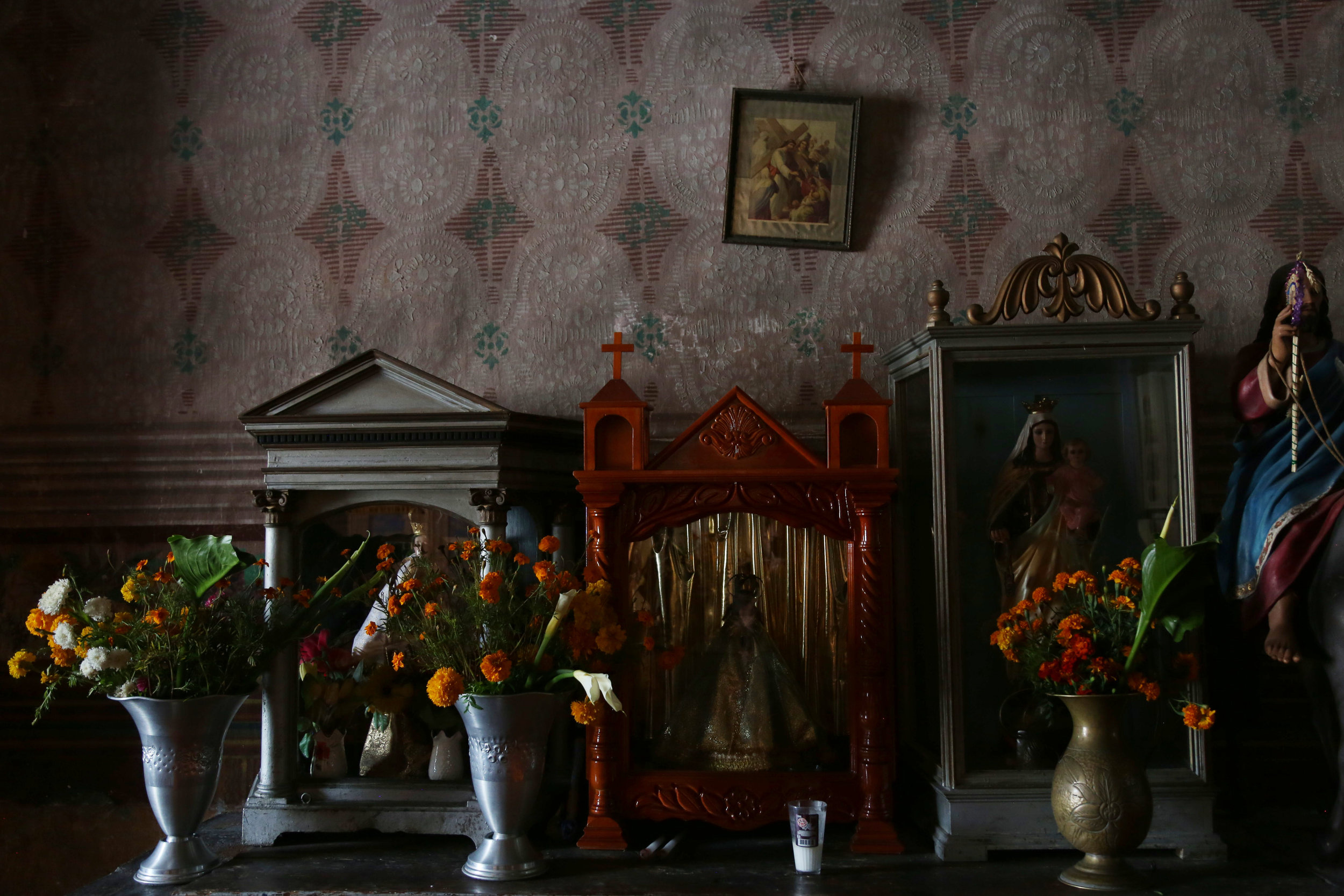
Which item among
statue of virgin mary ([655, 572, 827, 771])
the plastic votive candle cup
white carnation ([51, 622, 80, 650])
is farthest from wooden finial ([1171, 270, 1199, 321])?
white carnation ([51, 622, 80, 650])

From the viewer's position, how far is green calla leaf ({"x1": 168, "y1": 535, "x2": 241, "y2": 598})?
2420 millimetres

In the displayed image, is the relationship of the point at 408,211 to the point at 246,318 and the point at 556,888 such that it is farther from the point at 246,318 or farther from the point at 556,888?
the point at 556,888

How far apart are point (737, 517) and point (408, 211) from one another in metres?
1.51

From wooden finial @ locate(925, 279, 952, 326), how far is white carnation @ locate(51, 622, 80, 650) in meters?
2.17

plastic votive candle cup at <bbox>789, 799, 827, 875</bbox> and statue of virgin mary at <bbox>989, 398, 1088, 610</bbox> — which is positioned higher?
statue of virgin mary at <bbox>989, 398, 1088, 610</bbox>

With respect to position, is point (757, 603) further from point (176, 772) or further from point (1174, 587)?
point (176, 772)

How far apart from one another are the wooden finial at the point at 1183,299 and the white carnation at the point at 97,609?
265 cm

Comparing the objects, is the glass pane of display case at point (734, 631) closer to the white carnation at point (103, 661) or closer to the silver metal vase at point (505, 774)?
the silver metal vase at point (505, 774)

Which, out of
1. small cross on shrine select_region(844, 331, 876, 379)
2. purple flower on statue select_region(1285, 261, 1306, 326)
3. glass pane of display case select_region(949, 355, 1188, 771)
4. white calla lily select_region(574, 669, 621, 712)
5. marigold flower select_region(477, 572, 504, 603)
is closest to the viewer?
white calla lily select_region(574, 669, 621, 712)

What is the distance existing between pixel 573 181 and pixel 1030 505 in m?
1.70

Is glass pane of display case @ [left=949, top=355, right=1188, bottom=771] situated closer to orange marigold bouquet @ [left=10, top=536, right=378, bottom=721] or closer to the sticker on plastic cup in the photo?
the sticker on plastic cup

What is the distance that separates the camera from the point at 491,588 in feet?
7.50

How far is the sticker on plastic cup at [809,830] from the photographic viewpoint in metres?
2.30

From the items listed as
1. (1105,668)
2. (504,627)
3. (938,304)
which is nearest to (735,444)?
(938,304)
